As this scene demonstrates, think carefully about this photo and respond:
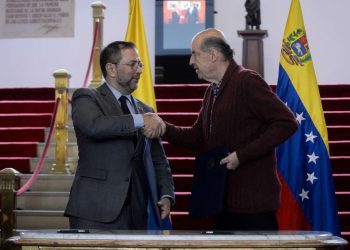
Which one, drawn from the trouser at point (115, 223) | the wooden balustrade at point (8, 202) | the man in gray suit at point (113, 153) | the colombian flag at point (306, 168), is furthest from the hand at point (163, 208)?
the wooden balustrade at point (8, 202)

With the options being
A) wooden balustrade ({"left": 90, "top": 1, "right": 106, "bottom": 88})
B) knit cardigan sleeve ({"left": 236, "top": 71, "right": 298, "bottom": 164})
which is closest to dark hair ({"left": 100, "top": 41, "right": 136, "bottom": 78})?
knit cardigan sleeve ({"left": 236, "top": 71, "right": 298, "bottom": 164})

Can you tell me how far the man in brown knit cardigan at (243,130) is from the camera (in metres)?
3.02

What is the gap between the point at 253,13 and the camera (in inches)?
374

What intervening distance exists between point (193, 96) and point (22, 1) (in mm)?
3670

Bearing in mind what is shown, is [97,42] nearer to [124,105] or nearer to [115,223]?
[124,105]

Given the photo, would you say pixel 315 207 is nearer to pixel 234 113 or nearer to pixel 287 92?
pixel 287 92

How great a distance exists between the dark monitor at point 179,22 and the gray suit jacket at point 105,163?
24.7 ft

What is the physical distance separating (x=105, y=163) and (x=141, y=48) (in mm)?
2657

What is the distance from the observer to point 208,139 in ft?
10.5

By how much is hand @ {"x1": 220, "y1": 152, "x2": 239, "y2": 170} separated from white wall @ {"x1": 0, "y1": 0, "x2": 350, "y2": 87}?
729 centimetres

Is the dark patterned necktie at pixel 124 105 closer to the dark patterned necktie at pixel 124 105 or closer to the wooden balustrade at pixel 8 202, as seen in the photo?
the dark patterned necktie at pixel 124 105

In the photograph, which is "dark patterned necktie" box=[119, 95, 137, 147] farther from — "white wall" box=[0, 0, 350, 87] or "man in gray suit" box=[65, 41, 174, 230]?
"white wall" box=[0, 0, 350, 87]

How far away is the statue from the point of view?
944cm

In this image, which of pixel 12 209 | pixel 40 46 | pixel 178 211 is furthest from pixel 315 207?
pixel 40 46
